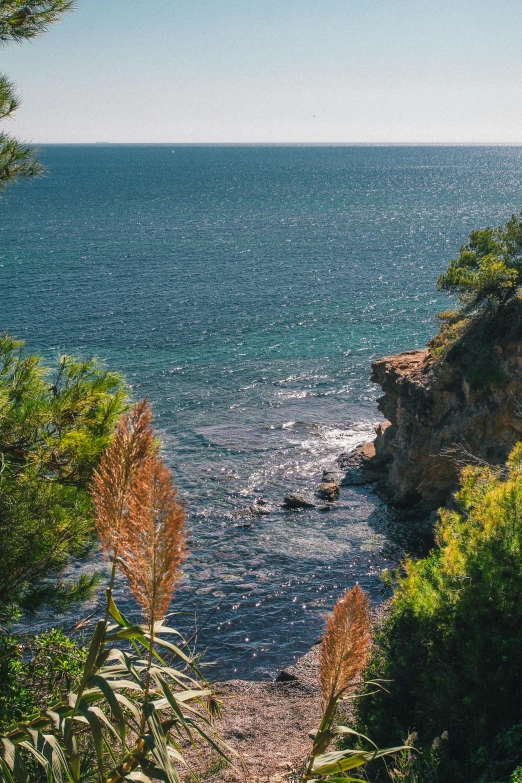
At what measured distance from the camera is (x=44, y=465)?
28.0ft

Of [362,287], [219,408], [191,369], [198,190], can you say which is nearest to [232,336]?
[191,369]

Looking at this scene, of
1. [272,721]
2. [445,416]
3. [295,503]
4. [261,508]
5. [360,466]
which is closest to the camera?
[272,721]

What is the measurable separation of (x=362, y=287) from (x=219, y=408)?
29912 mm

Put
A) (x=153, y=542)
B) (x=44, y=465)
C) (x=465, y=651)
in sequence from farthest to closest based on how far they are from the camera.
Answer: (x=465, y=651) → (x=44, y=465) → (x=153, y=542)

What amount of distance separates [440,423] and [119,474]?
80.2 feet

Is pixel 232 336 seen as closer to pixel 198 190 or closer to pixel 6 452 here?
pixel 6 452

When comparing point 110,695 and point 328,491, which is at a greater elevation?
point 110,695

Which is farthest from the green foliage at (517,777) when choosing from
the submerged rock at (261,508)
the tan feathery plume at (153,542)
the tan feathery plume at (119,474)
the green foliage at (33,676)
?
the submerged rock at (261,508)

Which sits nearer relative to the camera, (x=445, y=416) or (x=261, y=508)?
(x=445, y=416)

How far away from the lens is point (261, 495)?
2967 cm

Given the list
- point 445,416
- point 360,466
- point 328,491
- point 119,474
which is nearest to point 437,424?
point 445,416

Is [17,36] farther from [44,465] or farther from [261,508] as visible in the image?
[261,508]

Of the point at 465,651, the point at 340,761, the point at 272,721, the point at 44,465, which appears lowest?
the point at 272,721

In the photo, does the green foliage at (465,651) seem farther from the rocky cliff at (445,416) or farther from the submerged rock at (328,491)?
the submerged rock at (328,491)
